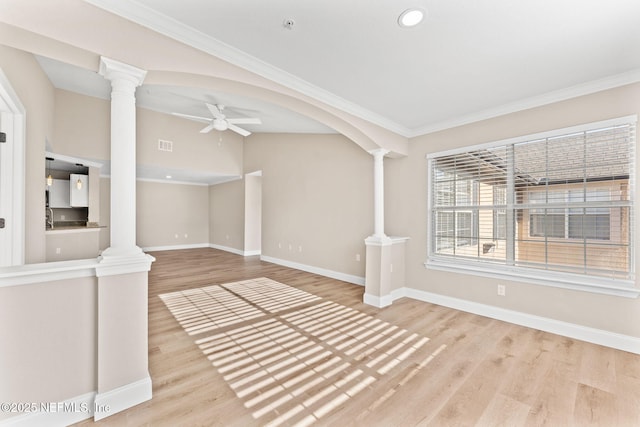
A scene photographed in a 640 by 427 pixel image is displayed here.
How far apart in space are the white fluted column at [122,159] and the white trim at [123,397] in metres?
0.86

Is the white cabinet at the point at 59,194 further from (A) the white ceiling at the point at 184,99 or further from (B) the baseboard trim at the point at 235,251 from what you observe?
(B) the baseboard trim at the point at 235,251

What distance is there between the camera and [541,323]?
9.68 ft

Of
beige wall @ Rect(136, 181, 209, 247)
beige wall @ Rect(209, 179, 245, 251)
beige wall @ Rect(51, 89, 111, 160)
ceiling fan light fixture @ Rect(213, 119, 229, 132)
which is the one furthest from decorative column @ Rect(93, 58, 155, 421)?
beige wall @ Rect(136, 181, 209, 247)

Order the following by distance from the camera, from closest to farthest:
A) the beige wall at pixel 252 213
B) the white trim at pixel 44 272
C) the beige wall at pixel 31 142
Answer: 1. the white trim at pixel 44 272
2. the beige wall at pixel 31 142
3. the beige wall at pixel 252 213

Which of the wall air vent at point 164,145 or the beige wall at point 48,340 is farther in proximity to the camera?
the wall air vent at point 164,145

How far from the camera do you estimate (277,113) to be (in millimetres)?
4645

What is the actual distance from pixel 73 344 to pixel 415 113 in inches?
153

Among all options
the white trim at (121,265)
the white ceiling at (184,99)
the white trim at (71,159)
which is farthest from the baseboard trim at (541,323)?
the white trim at (71,159)

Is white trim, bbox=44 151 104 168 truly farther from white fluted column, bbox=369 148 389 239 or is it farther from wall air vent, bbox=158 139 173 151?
white fluted column, bbox=369 148 389 239

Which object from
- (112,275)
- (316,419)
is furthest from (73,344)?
(316,419)

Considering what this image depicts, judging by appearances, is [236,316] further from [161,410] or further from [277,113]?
[277,113]

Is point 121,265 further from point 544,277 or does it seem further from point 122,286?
point 544,277

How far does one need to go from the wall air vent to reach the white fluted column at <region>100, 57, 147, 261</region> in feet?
16.2

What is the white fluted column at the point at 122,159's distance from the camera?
1.77 m
